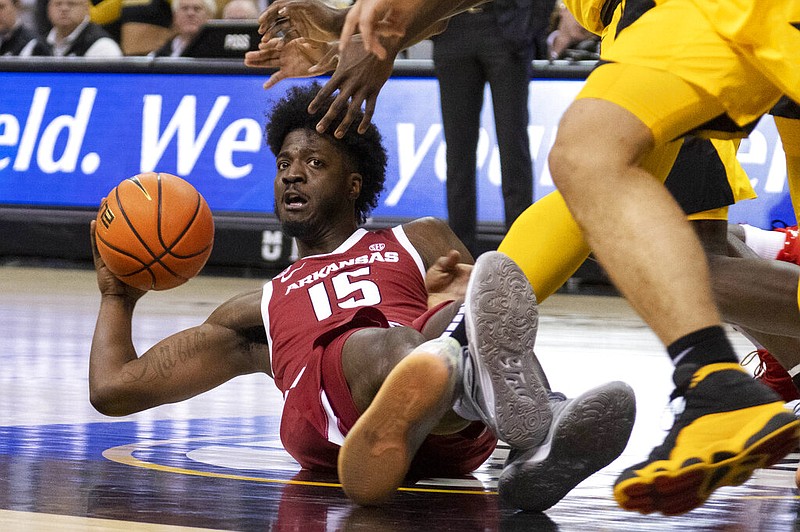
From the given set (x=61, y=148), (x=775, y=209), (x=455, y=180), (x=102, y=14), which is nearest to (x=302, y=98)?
(x=455, y=180)

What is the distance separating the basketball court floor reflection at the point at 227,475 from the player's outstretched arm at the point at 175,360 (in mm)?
121

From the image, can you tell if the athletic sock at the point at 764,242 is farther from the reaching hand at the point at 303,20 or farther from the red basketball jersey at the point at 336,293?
the reaching hand at the point at 303,20

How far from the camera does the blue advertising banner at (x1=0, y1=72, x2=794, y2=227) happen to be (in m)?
8.75

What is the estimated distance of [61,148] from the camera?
9.97 meters

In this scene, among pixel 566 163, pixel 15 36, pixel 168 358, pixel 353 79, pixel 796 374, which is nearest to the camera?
pixel 566 163

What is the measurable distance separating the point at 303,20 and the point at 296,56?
0.09m

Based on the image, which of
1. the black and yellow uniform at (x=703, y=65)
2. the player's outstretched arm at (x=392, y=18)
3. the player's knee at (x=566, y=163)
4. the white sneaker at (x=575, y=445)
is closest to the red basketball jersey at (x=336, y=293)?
the player's outstretched arm at (x=392, y=18)

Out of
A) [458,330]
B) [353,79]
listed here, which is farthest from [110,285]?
[458,330]

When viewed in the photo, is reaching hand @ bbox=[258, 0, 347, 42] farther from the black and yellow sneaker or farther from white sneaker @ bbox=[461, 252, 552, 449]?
the black and yellow sneaker

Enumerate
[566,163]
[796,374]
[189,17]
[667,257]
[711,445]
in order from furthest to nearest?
[189,17], [796,374], [566,163], [667,257], [711,445]

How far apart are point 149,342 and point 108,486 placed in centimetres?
282

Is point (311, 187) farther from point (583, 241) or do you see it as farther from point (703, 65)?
point (703, 65)

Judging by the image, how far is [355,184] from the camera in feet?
12.9

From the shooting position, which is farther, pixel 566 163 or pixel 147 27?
pixel 147 27
